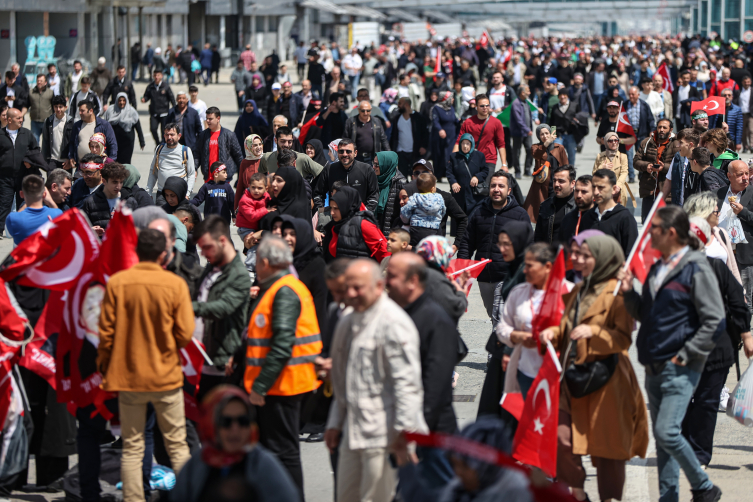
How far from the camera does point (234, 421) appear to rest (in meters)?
3.71

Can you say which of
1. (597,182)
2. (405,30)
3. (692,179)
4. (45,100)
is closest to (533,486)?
(597,182)

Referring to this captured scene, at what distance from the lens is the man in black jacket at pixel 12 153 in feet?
44.1

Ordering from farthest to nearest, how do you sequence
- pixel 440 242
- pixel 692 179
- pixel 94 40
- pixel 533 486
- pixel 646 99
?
pixel 94 40 → pixel 646 99 → pixel 692 179 → pixel 440 242 → pixel 533 486

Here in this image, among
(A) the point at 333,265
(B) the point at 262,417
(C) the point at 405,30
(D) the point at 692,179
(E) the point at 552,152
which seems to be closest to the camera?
(A) the point at 333,265

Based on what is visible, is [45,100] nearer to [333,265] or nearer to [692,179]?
[692,179]

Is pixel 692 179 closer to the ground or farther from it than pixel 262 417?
farther from it

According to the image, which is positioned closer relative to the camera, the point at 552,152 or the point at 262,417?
the point at 262,417

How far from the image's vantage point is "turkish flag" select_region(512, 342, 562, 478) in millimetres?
5277

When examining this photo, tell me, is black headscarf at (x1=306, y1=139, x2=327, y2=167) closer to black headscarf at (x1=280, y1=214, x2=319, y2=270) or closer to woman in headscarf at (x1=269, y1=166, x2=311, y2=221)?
woman in headscarf at (x1=269, y1=166, x2=311, y2=221)

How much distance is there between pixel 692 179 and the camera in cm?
963

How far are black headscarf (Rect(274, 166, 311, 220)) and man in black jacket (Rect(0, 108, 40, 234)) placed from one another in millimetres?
5543

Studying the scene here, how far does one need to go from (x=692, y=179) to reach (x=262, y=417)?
565 centimetres

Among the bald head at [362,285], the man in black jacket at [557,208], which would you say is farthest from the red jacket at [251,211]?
the bald head at [362,285]

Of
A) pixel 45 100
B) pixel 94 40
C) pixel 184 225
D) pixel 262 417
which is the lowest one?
pixel 262 417
